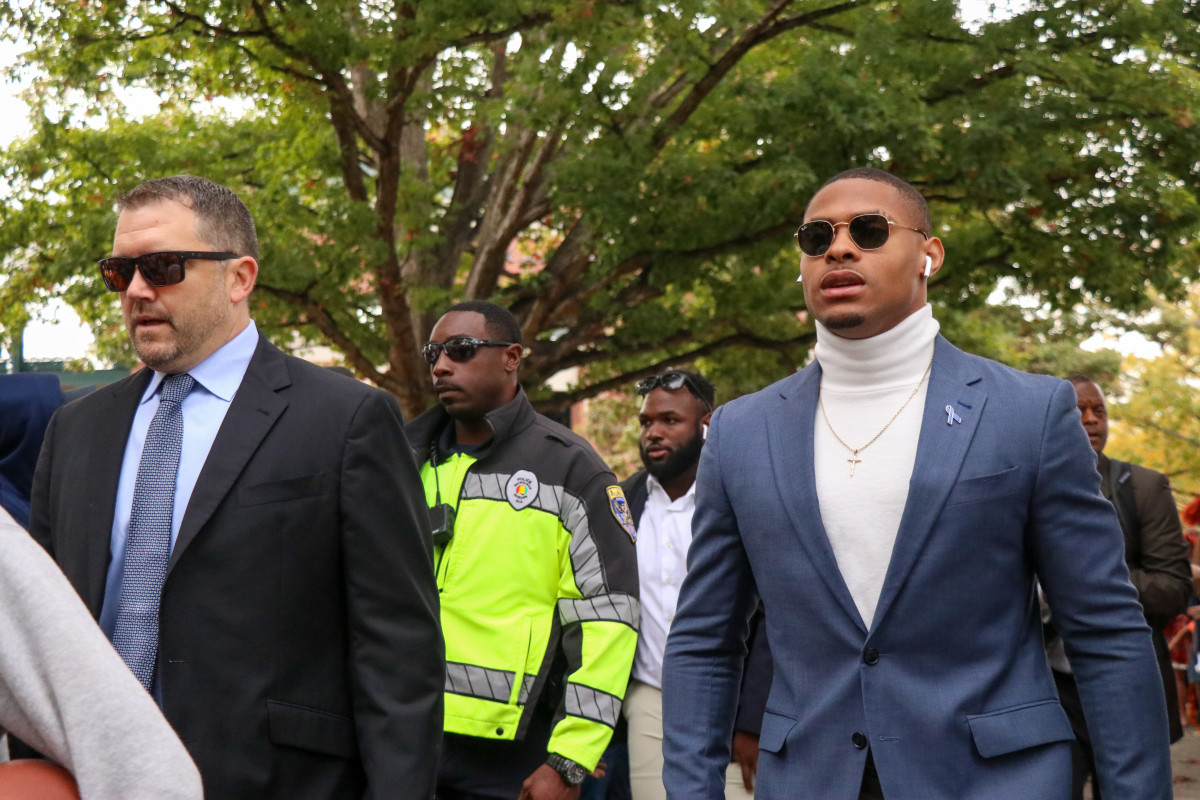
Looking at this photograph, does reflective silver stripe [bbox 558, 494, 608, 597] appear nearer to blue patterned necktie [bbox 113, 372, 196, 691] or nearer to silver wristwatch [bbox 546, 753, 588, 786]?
silver wristwatch [bbox 546, 753, 588, 786]

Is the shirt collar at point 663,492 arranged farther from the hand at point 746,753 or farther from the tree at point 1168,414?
the tree at point 1168,414

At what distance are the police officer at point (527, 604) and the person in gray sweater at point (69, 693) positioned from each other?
3.09m

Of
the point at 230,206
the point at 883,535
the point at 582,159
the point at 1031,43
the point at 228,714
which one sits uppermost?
the point at 1031,43

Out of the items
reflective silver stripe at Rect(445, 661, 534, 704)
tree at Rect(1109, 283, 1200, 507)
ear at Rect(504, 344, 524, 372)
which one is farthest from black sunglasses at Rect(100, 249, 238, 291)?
tree at Rect(1109, 283, 1200, 507)

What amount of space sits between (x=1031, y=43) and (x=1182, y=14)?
4.08 ft

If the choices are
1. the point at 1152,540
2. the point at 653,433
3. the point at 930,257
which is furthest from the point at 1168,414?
the point at 930,257

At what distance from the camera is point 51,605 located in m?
1.71

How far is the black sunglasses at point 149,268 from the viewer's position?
3277 millimetres

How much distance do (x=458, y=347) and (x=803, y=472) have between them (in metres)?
2.54

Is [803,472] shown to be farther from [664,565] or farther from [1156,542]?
[1156,542]

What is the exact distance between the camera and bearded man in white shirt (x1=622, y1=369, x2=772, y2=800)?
538 cm

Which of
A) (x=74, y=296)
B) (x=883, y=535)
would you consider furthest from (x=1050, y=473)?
(x=74, y=296)

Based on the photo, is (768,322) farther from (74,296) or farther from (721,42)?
(74,296)

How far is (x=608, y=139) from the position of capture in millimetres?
12062
